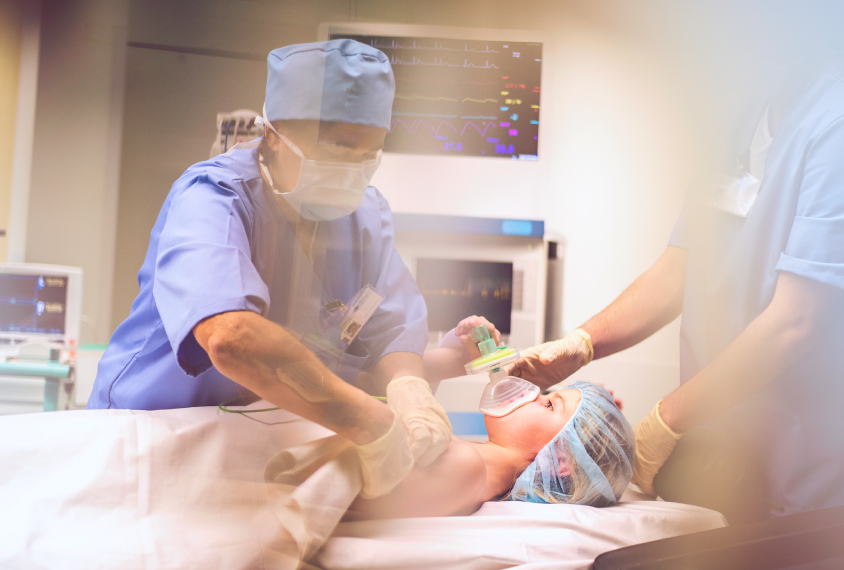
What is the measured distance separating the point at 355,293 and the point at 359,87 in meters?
0.22

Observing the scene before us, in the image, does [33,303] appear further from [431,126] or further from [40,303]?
[431,126]

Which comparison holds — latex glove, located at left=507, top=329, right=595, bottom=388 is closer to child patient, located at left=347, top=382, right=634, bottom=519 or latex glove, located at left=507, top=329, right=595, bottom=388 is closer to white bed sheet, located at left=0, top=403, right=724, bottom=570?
child patient, located at left=347, top=382, right=634, bottom=519

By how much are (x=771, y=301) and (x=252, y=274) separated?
0.62m

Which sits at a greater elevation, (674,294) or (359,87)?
(359,87)

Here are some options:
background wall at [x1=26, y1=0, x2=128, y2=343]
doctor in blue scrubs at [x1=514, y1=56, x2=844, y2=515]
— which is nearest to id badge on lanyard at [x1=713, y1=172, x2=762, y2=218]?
doctor in blue scrubs at [x1=514, y1=56, x2=844, y2=515]

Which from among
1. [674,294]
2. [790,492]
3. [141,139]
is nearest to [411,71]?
[141,139]

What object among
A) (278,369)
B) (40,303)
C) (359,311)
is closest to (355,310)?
(359,311)

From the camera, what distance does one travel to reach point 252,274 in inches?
21.3

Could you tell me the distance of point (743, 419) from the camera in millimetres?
701

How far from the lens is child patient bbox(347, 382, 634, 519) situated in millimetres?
804

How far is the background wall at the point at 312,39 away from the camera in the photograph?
1.83 ft

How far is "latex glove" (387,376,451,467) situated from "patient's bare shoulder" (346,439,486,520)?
1.4 inches

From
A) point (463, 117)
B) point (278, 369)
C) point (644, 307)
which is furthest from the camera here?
point (644, 307)

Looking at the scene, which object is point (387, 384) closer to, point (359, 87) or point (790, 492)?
point (359, 87)
